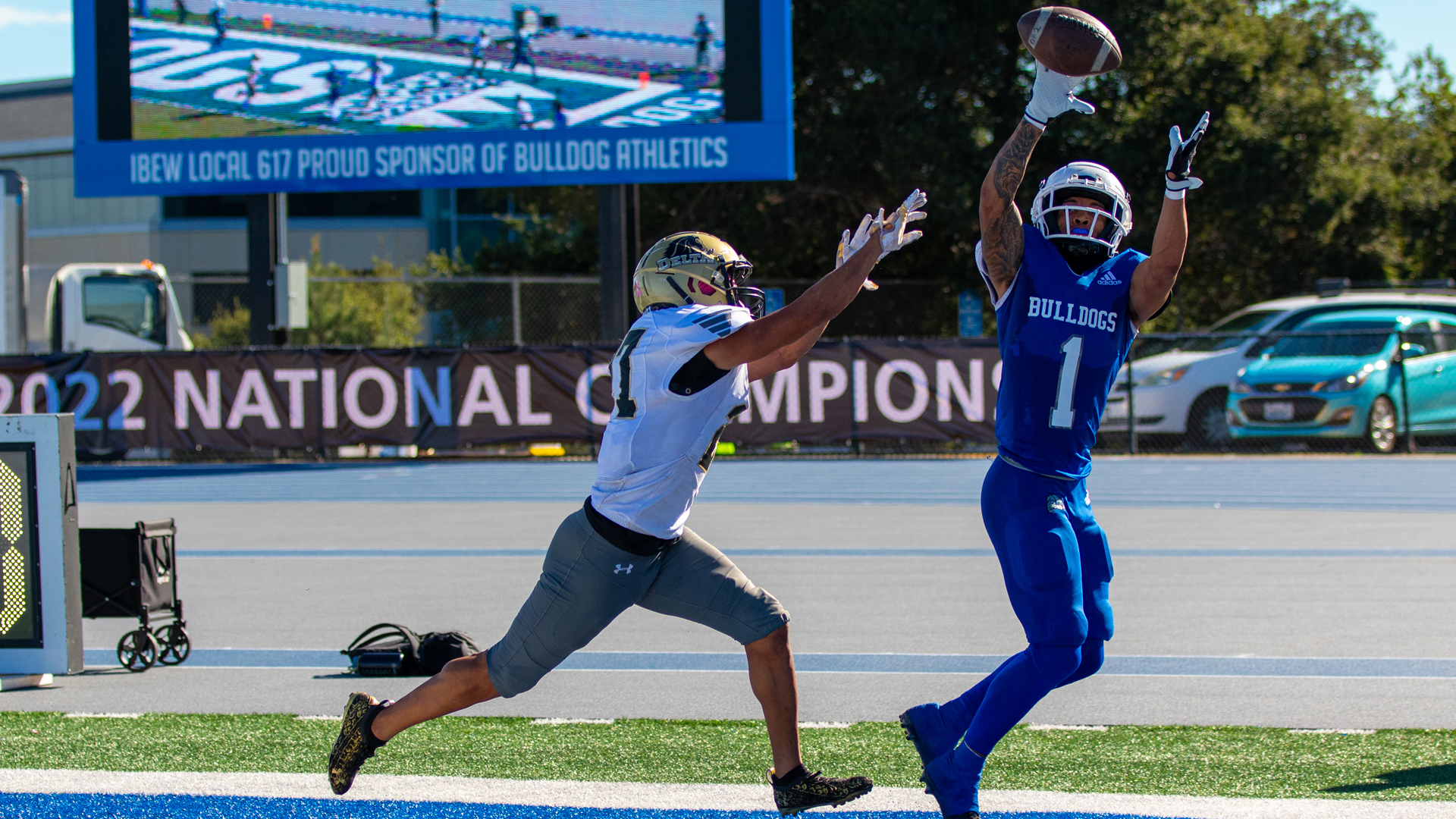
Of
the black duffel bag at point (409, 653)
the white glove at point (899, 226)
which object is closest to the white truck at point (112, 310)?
the black duffel bag at point (409, 653)

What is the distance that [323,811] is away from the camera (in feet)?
15.0

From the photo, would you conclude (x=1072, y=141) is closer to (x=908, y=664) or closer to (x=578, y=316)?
(x=578, y=316)

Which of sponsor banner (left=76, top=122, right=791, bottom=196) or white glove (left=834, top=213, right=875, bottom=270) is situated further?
sponsor banner (left=76, top=122, right=791, bottom=196)

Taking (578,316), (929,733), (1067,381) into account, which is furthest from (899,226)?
(578,316)

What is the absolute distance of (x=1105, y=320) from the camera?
4.24 meters

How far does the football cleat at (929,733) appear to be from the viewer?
4.47 m

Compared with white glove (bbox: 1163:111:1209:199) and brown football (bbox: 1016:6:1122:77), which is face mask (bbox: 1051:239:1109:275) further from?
brown football (bbox: 1016:6:1122:77)

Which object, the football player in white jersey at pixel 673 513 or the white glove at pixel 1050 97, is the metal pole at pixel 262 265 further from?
the white glove at pixel 1050 97

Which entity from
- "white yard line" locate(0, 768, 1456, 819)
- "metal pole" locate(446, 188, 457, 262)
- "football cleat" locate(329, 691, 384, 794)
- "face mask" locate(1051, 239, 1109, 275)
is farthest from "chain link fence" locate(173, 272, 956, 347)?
"football cleat" locate(329, 691, 384, 794)

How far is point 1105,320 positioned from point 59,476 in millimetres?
4898

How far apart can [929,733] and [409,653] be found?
3203 mm

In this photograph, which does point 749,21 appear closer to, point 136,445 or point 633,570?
point 136,445

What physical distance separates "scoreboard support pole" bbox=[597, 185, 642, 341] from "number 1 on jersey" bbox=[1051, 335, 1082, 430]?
56.8ft

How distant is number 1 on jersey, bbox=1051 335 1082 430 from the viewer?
13.7ft
